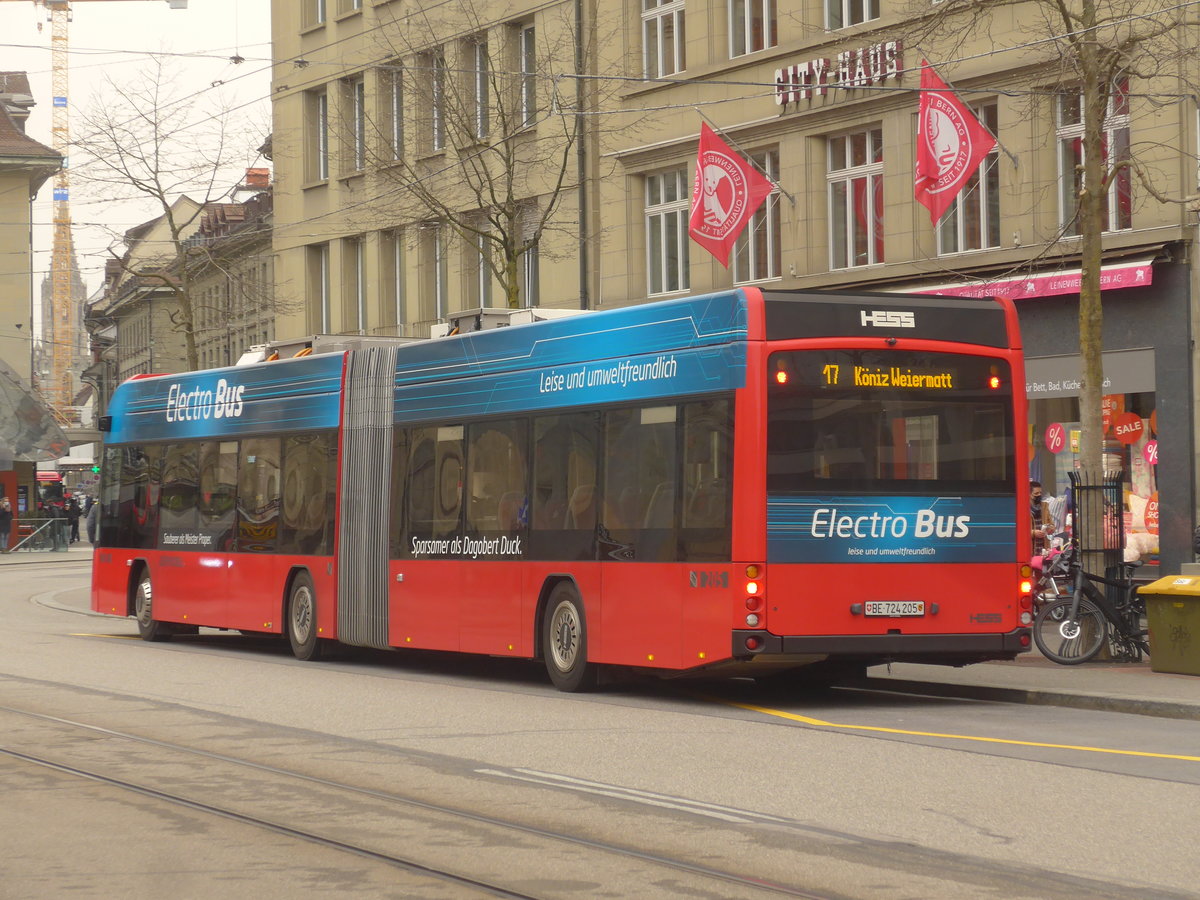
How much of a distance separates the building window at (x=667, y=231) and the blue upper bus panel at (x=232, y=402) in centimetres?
1135

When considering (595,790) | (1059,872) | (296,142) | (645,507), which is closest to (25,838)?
(595,790)

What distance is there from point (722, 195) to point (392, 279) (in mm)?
16455

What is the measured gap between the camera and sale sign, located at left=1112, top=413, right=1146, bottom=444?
80.6 ft

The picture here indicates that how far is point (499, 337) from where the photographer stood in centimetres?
1712

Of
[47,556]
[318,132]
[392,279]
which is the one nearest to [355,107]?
[318,132]

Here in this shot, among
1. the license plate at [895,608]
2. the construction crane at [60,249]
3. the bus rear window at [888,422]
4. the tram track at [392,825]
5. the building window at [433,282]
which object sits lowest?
the tram track at [392,825]

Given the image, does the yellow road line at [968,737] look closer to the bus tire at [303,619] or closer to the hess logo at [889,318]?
the hess logo at [889,318]

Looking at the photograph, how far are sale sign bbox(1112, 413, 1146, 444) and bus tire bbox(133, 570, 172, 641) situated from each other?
12.3 meters

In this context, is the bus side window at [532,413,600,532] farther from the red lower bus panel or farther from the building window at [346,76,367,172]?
the building window at [346,76,367,172]

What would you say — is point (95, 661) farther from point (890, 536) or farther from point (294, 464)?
point (890, 536)

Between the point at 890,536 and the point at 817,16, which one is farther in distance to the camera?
the point at 817,16

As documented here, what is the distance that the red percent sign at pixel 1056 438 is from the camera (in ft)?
85.4

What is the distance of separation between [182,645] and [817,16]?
46.0ft

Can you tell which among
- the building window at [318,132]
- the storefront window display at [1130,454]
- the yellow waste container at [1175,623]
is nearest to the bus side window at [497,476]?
the yellow waste container at [1175,623]
